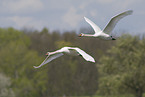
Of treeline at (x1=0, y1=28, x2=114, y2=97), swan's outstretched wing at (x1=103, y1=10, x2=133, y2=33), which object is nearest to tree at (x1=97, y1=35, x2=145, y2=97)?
treeline at (x1=0, y1=28, x2=114, y2=97)

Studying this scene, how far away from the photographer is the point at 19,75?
65.6 m

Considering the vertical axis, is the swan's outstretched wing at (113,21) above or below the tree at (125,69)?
above

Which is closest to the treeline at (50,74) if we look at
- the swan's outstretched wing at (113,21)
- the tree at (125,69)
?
the tree at (125,69)

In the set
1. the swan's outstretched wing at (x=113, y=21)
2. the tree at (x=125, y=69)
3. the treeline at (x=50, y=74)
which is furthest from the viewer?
the treeline at (x=50, y=74)

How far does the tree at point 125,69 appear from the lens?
38.5 meters

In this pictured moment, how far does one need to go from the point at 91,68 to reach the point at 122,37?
975 inches

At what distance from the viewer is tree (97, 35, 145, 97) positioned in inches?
1517

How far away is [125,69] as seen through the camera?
40125 millimetres

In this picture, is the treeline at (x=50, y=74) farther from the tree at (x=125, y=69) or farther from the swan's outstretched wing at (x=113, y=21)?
the swan's outstretched wing at (x=113, y=21)

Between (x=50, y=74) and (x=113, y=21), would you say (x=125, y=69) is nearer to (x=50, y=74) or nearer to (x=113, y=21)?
(x=50, y=74)

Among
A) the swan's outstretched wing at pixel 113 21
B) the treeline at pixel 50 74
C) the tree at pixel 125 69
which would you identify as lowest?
the treeline at pixel 50 74

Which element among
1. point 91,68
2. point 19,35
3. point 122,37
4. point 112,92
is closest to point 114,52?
point 122,37

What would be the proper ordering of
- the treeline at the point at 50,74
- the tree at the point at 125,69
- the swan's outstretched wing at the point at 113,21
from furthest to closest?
the treeline at the point at 50,74 < the tree at the point at 125,69 < the swan's outstretched wing at the point at 113,21

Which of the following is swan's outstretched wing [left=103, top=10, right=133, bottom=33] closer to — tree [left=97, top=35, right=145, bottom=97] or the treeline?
tree [left=97, top=35, right=145, bottom=97]
